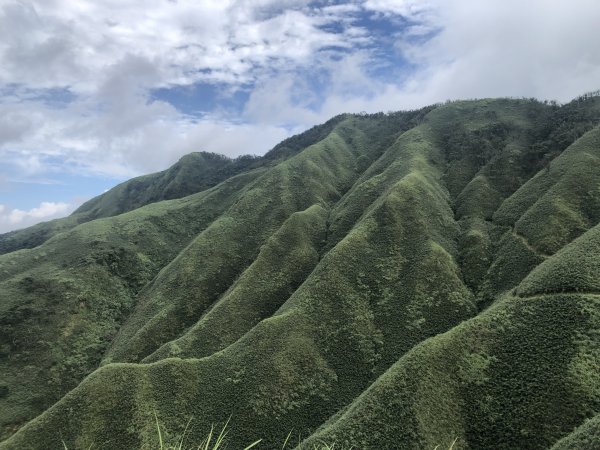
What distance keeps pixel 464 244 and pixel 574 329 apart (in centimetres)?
5055

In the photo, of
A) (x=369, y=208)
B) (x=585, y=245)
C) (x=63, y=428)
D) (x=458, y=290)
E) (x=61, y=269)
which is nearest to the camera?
(x=63, y=428)

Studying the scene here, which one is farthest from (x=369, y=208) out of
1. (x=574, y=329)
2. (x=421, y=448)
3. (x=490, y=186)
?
(x=421, y=448)

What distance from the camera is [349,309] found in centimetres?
9019

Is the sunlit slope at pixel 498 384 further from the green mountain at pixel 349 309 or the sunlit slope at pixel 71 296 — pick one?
the sunlit slope at pixel 71 296

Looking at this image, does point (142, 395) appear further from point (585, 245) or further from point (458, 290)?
point (585, 245)

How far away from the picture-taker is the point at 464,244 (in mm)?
109750

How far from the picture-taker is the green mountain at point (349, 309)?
58.6 metres

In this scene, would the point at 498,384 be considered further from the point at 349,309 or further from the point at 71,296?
the point at 71,296

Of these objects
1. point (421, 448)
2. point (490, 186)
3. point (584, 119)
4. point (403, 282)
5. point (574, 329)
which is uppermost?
point (584, 119)

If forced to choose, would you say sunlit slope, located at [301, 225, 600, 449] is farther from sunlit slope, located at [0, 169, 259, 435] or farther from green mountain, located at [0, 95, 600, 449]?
sunlit slope, located at [0, 169, 259, 435]

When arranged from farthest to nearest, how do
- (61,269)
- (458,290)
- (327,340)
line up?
1. (61,269)
2. (458,290)
3. (327,340)

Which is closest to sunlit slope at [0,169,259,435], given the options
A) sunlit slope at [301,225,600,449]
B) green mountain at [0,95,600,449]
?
green mountain at [0,95,600,449]

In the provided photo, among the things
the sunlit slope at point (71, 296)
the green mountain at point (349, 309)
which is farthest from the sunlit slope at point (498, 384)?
the sunlit slope at point (71, 296)

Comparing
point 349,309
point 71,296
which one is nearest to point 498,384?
point 349,309
